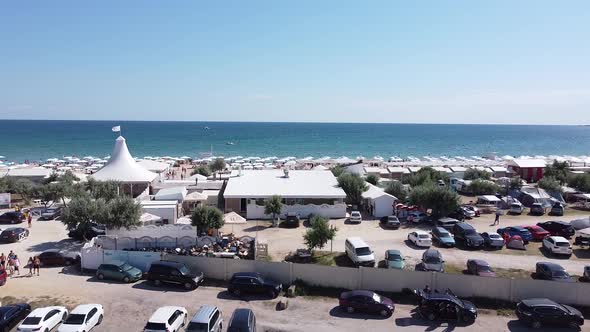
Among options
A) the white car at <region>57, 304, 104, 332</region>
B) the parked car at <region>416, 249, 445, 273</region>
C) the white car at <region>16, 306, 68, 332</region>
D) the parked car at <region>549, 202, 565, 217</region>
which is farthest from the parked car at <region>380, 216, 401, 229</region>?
the white car at <region>16, 306, 68, 332</region>

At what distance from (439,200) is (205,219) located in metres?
16.7

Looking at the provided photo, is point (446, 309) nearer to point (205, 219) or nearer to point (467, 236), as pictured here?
point (467, 236)

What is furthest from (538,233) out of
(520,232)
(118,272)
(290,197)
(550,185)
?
(118,272)

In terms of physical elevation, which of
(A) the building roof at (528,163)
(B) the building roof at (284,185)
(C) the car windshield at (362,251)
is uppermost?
(A) the building roof at (528,163)

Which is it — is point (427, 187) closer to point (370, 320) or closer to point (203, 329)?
point (370, 320)

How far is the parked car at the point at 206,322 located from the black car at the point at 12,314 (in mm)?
6677

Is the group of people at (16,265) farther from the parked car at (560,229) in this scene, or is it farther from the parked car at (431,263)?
the parked car at (560,229)

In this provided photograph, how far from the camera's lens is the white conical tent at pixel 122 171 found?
4135 centimetres

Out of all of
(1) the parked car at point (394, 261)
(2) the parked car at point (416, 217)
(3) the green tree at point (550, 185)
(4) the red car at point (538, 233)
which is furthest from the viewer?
(3) the green tree at point (550, 185)

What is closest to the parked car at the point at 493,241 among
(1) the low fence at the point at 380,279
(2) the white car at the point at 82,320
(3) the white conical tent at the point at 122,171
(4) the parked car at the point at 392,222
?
(4) the parked car at the point at 392,222

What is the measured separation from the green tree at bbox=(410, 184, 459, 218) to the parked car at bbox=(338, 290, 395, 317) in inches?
632

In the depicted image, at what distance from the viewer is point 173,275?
67.6 feet

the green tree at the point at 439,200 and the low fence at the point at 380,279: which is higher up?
the green tree at the point at 439,200

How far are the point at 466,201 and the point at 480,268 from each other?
20.8 meters
